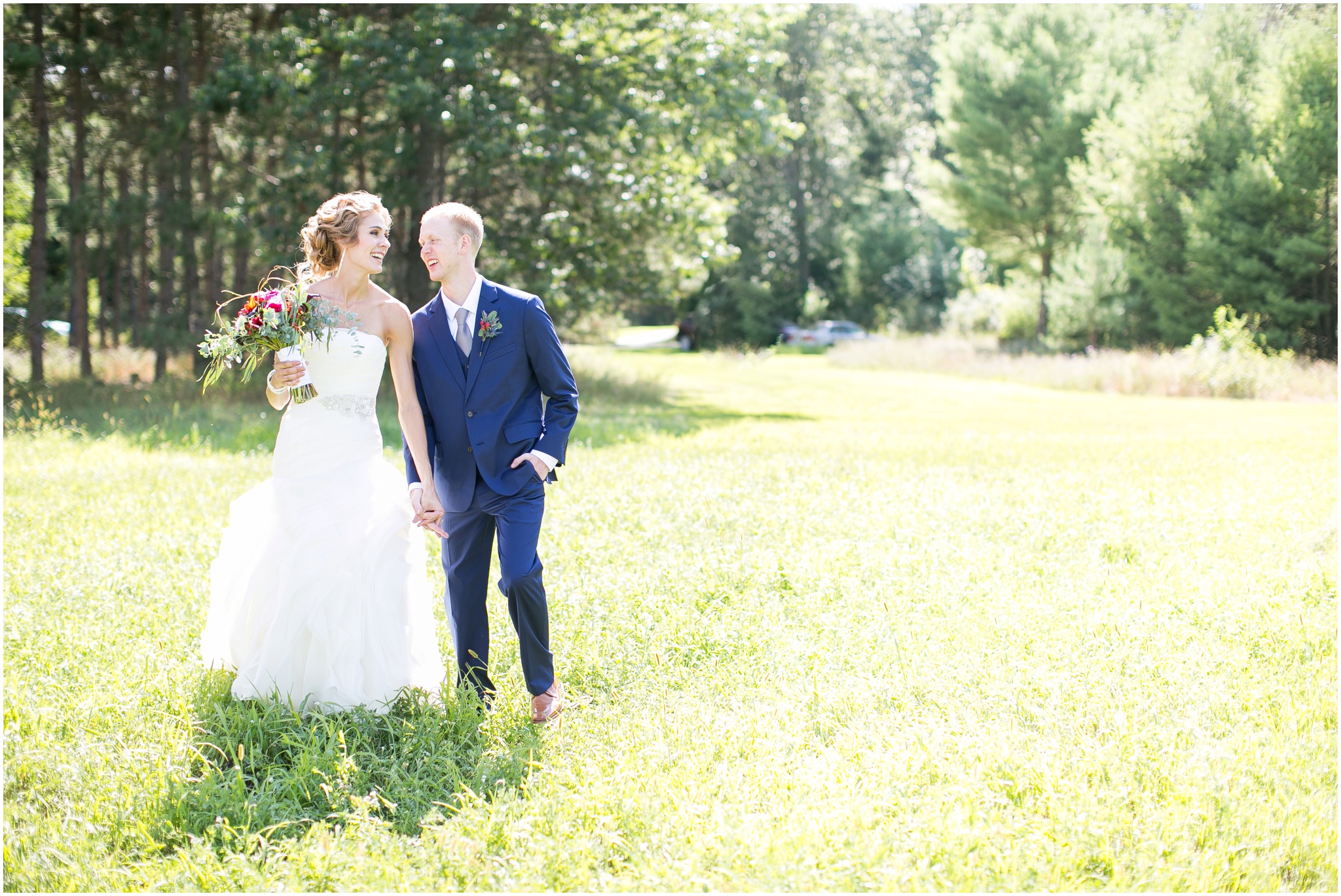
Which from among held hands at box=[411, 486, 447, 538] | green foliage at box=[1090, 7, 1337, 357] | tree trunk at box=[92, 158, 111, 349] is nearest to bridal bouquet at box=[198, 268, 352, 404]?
held hands at box=[411, 486, 447, 538]

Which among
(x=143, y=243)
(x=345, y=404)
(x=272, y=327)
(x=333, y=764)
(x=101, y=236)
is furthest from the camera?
(x=101, y=236)

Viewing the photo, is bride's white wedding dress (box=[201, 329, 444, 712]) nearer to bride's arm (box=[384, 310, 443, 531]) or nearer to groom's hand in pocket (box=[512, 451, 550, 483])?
bride's arm (box=[384, 310, 443, 531])

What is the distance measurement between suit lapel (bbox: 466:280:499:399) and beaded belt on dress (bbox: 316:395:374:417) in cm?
61

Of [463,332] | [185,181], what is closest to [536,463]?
[463,332]

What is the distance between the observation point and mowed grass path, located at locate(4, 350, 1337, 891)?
3.50 metres

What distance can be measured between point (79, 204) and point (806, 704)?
2000 centimetres

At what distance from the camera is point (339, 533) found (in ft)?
15.6

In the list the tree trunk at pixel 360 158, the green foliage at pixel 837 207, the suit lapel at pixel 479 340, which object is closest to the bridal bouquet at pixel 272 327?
the suit lapel at pixel 479 340

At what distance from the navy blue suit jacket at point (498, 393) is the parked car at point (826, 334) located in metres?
44.6

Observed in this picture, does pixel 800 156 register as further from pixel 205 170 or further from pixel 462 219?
pixel 462 219

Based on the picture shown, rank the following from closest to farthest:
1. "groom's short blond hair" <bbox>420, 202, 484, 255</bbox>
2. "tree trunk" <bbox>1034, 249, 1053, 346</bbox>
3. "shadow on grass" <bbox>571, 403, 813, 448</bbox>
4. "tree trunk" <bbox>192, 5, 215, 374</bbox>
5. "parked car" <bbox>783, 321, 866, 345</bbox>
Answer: "groom's short blond hair" <bbox>420, 202, 484, 255</bbox> → "shadow on grass" <bbox>571, 403, 813, 448</bbox> → "tree trunk" <bbox>192, 5, 215, 374</bbox> → "tree trunk" <bbox>1034, 249, 1053, 346</bbox> → "parked car" <bbox>783, 321, 866, 345</bbox>

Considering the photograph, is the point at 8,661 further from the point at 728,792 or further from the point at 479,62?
the point at 479,62

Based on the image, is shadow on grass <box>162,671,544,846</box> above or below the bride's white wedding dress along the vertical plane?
below

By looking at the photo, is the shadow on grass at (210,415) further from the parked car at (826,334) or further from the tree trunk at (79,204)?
the parked car at (826,334)
